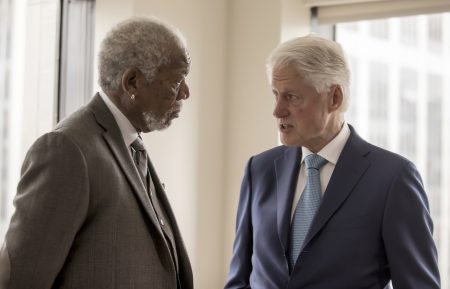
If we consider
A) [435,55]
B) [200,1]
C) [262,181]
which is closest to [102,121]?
[262,181]

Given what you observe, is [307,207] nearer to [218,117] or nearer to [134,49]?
[134,49]

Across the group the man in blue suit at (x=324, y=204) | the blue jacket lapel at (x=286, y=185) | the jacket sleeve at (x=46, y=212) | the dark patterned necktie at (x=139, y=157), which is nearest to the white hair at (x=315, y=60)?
the man in blue suit at (x=324, y=204)

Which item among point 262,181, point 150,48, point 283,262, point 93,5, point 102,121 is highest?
point 93,5

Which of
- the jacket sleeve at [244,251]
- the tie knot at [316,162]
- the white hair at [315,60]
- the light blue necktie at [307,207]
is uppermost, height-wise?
the white hair at [315,60]

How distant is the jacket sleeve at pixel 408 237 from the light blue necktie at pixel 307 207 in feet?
0.69

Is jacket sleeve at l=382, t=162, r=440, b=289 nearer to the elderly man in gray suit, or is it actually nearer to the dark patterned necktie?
the elderly man in gray suit

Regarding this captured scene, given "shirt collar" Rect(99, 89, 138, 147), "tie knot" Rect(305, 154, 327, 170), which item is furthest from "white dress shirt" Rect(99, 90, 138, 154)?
"tie knot" Rect(305, 154, 327, 170)

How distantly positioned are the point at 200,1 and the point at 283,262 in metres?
1.65

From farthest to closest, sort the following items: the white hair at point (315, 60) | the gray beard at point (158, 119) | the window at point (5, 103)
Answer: the window at point (5, 103), the white hair at point (315, 60), the gray beard at point (158, 119)

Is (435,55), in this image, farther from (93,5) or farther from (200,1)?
(93,5)

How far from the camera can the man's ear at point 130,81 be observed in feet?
5.58

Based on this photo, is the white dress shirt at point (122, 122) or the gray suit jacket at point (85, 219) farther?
the white dress shirt at point (122, 122)

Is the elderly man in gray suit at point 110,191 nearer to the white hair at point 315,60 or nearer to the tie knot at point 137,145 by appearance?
the tie knot at point 137,145

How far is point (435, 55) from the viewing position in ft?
9.84
